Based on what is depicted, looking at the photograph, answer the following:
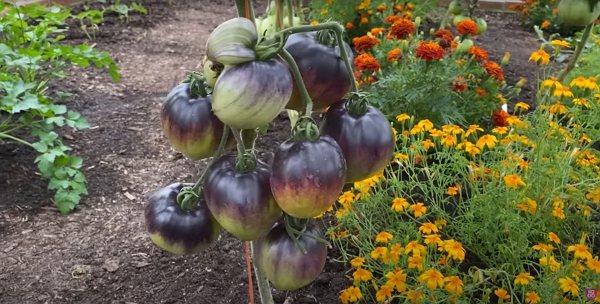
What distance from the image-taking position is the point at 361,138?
67cm

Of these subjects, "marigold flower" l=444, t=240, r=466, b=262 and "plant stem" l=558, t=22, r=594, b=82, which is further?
"plant stem" l=558, t=22, r=594, b=82

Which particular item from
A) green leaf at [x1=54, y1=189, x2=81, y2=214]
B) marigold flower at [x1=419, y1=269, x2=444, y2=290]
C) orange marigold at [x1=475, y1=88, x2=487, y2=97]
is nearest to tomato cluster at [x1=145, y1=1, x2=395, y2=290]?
marigold flower at [x1=419, y1=269, x2=444, y2=290]

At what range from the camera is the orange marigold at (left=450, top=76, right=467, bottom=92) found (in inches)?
85.1

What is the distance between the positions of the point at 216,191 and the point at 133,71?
2.62 metres

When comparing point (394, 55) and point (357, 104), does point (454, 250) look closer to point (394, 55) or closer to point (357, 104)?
point (357, 104)

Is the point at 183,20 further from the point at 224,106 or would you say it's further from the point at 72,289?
the point at 224,106

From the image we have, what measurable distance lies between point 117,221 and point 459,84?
144 centimetres

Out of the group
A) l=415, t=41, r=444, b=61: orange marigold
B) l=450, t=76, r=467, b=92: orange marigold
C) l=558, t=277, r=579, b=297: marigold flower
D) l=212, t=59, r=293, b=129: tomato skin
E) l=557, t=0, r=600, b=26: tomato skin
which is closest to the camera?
l=212, t=59, r=293, b=129: tomato skin

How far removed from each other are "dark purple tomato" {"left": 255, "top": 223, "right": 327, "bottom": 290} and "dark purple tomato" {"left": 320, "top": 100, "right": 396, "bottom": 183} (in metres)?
0.14

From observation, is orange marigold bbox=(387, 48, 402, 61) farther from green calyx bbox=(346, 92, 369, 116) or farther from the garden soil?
green calyx bbox=(346, 92, 369, 116)

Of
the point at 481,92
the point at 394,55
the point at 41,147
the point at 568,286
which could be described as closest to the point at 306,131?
the point at 568,286

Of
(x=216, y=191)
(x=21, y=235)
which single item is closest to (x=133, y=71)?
(x=21, y=235)

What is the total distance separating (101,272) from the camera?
164cm

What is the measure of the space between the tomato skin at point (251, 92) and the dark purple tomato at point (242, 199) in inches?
3.8
